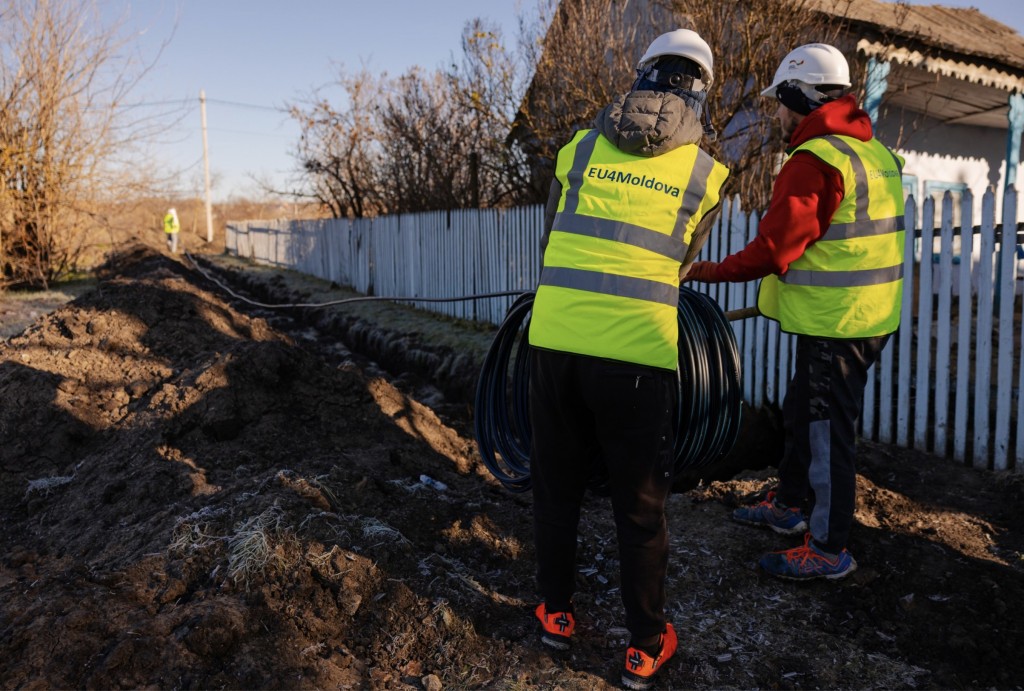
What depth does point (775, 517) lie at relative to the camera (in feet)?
12.6

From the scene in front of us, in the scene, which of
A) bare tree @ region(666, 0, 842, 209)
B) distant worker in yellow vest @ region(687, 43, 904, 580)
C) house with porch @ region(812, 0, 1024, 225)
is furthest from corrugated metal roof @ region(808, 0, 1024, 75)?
distant worker in yellow vest @ region(687, 43, 904, 580)

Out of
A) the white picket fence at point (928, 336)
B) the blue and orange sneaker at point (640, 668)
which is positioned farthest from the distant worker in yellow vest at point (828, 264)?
the white picket fence at point (928, 336)

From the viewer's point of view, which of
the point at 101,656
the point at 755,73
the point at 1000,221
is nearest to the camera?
the point at 101,656

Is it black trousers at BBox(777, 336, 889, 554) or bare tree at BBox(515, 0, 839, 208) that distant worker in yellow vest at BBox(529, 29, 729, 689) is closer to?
black trousers at BBox(777, 336, 889, 554)

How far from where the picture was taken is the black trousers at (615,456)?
256 centimetres

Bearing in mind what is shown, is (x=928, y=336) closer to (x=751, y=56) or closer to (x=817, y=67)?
(x=817, y=67)

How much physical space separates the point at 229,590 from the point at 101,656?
49 centimetres

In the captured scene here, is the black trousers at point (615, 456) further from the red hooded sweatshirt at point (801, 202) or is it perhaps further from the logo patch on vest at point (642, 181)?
the red hooded sweatshirt at point (801, 202)

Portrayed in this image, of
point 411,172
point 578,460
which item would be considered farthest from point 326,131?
point 578,460

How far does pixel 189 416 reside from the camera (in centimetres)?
492

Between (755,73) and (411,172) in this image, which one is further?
(411,172)

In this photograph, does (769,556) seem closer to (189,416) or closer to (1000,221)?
(1000,221)

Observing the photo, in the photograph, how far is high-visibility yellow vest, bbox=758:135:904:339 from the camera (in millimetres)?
3139

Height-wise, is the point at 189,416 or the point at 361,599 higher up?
the point at 189,416
